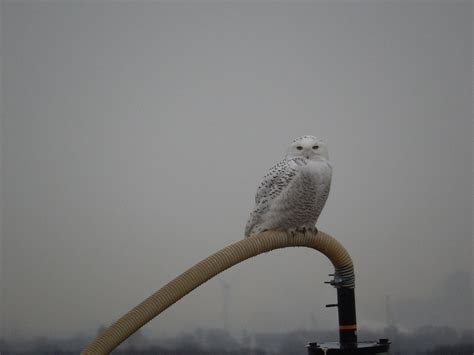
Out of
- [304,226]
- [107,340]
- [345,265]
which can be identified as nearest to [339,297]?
[345,265]

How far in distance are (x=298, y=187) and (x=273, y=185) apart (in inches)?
5.2

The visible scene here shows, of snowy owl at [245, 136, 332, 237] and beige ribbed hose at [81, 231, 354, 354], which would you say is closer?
beige ribbed hose at [81, 231, 354, 354]

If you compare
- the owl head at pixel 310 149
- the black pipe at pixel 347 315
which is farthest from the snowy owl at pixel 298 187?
the black pipe at pixel 347 315

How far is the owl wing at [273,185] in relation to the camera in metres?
2.08

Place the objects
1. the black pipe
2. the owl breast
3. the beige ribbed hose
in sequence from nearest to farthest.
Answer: the beige ribbed hose
the owl breast
the black pipe

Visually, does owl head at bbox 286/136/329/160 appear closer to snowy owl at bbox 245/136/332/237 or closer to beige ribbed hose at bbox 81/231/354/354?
snowy owl at bbox 245/136/332/237

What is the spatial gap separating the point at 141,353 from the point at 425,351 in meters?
1.57

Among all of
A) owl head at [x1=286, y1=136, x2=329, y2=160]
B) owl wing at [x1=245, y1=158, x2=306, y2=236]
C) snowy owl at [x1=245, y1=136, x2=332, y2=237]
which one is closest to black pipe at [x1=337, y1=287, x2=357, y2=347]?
snowy owl at [x1=245, y1=136, x2=332, y2=237]

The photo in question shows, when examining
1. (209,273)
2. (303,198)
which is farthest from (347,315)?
(209,273)

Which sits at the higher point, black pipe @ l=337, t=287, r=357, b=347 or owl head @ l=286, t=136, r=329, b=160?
owl head @ l=286, t=136, r=329, b=160

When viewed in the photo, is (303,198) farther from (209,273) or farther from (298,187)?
(209,273)

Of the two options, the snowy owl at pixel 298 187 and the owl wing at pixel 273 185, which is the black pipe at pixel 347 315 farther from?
the owl wing at pixel 273 185

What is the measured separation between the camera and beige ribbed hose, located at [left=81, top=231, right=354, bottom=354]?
5.85ft

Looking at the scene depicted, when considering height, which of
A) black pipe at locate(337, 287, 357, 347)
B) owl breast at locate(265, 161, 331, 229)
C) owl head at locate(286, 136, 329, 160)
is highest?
owl head at locate(286, 136, 329, 160)
